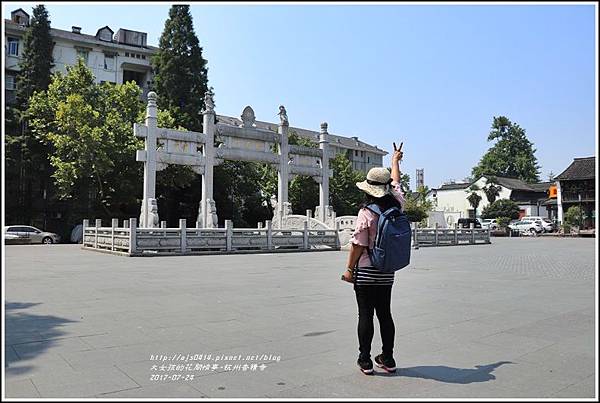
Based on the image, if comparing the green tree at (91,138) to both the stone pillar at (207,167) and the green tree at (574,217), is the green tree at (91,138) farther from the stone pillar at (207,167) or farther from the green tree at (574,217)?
the green tree at (574,217)

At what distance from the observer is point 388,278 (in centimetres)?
429

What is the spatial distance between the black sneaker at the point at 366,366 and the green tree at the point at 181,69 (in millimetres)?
33544

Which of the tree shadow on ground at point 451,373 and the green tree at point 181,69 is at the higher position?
the green tree at point 181,69

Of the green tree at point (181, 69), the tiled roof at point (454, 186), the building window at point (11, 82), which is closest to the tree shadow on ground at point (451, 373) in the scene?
the green tree at point (181, 69)

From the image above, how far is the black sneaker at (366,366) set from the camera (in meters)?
4.23

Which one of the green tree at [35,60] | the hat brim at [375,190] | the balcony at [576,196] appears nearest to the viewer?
the hat brim at [375,190]

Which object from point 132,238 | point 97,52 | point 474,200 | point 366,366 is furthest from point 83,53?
point 366,366

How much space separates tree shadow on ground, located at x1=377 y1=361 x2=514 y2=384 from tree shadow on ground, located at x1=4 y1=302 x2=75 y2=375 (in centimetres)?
312

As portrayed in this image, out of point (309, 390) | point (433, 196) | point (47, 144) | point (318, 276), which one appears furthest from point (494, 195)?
point (309, 390)

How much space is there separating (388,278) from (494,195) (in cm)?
6008

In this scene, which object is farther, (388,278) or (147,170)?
(147,170)

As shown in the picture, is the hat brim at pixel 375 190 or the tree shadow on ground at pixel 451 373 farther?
the hat brim at pixel 375 190

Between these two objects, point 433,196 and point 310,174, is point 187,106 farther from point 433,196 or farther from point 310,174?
point 433,196

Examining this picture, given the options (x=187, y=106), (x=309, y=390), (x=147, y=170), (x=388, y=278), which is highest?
(x=187, y=106)
